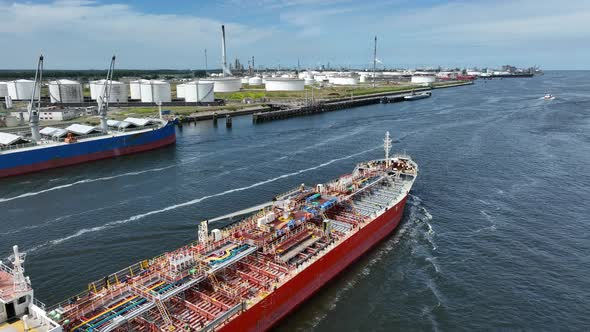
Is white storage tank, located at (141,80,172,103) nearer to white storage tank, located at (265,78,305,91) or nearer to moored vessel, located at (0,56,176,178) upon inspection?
moored vessel, located at (0,56,176,178)

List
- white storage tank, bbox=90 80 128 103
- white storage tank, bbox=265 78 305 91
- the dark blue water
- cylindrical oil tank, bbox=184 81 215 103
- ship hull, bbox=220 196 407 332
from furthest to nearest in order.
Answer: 1. white storage tank, bbox=265 78 305 91
2. cylindrical oil tank, bbox=184 81 215 103
3. white storage tank, bbox=90 80 128 103
4. the dark blue water
5. ship hull, bbox=220 196 407 332

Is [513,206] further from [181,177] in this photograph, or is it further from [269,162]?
[181,177]

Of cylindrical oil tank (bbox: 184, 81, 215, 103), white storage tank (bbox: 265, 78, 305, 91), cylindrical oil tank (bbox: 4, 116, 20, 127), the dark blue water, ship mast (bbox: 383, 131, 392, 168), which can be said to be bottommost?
the dark blue water

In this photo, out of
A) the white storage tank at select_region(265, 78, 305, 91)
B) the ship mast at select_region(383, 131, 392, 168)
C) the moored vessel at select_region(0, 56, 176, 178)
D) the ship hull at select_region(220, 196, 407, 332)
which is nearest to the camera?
the ship hull at select_region(220, 196, 407, 332)

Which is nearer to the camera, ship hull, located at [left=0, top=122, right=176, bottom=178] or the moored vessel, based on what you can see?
ship hull, located at [left=0, top=122, right=176, bottom=178]

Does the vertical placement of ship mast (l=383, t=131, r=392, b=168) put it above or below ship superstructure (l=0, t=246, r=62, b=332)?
above

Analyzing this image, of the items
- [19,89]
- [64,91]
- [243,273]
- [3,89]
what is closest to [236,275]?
[243,273]

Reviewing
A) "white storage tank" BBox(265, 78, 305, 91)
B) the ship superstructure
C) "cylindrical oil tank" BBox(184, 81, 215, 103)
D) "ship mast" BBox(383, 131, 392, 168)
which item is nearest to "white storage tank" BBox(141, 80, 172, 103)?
"cylindrical oil tank" BBox(184, 81, 215, 103)
